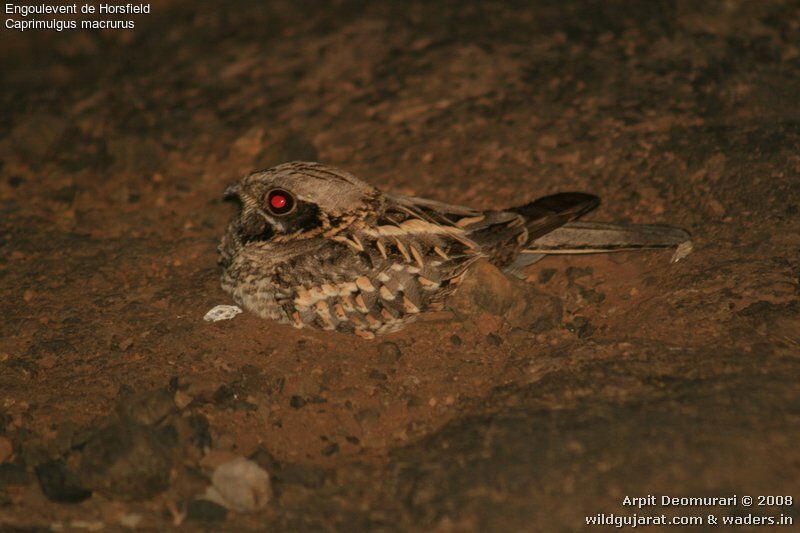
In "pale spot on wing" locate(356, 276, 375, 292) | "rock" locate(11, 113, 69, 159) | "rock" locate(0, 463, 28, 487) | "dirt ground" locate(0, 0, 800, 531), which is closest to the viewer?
"dirt ground" locate(0, 0, 800, 531)

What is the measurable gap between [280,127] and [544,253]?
2.59 meters

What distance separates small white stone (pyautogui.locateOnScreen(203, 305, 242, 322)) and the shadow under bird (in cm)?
11

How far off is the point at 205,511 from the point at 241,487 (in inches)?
7.4

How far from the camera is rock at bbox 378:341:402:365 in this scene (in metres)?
3.91

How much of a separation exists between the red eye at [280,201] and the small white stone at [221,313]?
25.1 inches

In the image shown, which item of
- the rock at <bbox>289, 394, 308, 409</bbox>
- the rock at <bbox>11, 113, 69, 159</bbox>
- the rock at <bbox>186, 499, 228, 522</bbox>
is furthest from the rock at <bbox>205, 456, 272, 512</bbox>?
the rock at <bbox>11, 113, 69, 159</bbox>

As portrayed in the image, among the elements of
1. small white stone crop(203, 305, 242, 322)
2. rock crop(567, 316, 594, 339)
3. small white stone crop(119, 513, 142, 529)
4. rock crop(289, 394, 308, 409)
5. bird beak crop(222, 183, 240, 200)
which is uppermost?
→ bird beak crop(222, 183, 240, 200)

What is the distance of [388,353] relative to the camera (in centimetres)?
392

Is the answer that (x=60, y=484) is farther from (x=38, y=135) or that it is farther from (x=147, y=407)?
(x=38, y=135)

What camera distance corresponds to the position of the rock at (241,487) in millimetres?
3162

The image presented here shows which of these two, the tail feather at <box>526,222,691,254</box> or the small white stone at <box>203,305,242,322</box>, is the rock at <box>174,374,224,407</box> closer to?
the small white stone at <box>203,305,242,322</box>

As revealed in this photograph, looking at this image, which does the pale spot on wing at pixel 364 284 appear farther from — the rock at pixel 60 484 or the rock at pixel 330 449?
the rock at pixel 60 484

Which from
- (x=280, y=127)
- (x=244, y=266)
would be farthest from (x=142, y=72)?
(x=244, y=266)

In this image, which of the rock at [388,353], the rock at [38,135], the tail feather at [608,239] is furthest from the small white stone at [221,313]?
the rock at [38,135]
